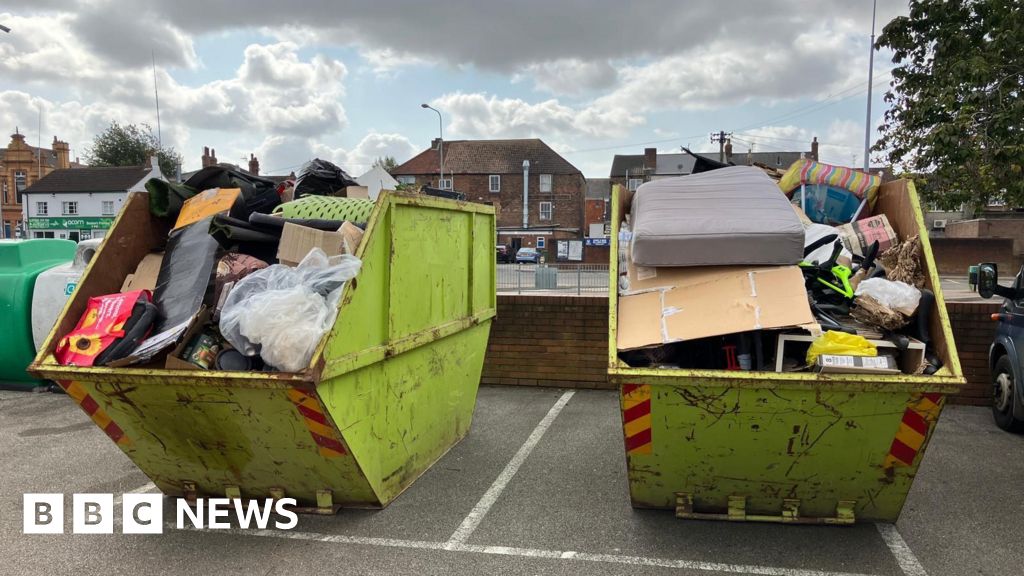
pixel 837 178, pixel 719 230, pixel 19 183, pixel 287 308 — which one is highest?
pixel 19 183

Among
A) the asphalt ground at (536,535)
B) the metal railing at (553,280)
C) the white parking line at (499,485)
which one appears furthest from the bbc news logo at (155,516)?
the metal railing at (553,280)

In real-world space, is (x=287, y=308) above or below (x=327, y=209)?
below

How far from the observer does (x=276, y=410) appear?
10.3 feet

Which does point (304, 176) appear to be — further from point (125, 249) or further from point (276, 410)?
point (276, 410)

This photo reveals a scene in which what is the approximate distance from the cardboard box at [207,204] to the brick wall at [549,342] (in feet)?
11.8

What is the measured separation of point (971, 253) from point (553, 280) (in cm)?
2051

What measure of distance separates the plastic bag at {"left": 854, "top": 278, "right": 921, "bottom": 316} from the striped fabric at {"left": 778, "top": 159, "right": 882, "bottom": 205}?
1.14m

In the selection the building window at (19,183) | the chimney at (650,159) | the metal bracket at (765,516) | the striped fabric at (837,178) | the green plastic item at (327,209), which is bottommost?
the metal bracket at (765,516)

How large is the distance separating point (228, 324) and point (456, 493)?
1919 mm

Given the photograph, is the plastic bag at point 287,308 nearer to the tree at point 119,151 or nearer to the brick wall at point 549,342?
the brick wall at point 549,342

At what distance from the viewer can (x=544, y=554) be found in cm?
336

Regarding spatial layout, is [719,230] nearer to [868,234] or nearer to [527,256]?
[868,234]

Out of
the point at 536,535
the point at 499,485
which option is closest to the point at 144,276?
the point at 499,485

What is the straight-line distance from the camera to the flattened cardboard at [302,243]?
3482 millimetres
